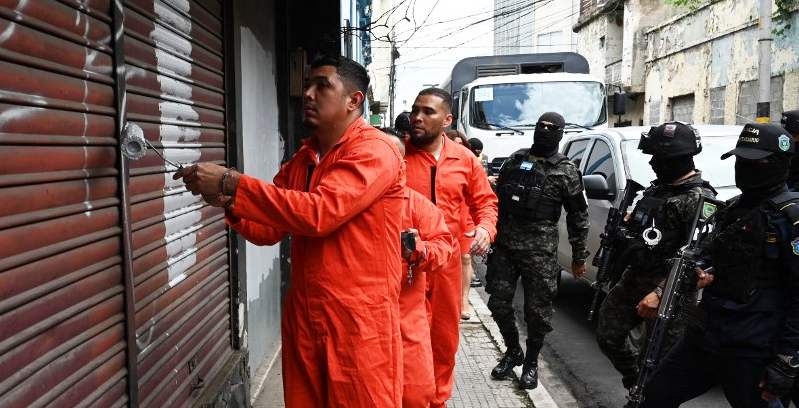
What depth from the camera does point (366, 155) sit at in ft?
7.87

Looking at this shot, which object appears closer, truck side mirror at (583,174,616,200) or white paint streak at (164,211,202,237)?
white paint streak at (164,211,202,237)

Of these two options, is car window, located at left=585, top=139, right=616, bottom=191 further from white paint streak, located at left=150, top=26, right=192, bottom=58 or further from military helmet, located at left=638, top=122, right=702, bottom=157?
white paint streak, located at left=150, top=26, right=192, bottom=58

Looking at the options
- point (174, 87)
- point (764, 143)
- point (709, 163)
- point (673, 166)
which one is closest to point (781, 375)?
point (764, 143)

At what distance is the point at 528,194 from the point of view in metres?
4.95

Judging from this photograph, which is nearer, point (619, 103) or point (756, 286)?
point (756, 286)

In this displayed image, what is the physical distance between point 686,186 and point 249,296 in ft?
9.12

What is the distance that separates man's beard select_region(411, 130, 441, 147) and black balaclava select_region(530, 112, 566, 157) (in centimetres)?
105

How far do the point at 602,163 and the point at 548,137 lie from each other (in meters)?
1.82

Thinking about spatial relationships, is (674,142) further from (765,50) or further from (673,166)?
(765,50)

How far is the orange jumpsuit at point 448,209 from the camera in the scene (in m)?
3.98

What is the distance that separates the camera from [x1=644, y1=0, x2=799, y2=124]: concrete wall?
14.1 meters

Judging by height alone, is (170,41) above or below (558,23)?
below

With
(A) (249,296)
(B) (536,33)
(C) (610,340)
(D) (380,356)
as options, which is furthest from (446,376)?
(B) (536,33)

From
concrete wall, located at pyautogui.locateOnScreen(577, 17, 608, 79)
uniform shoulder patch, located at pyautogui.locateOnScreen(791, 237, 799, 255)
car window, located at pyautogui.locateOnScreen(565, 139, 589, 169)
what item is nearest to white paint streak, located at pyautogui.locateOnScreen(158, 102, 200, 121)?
uniform shoulder patch, located at pyautogui.locateOnScreen(791, 237, 799, 255)
